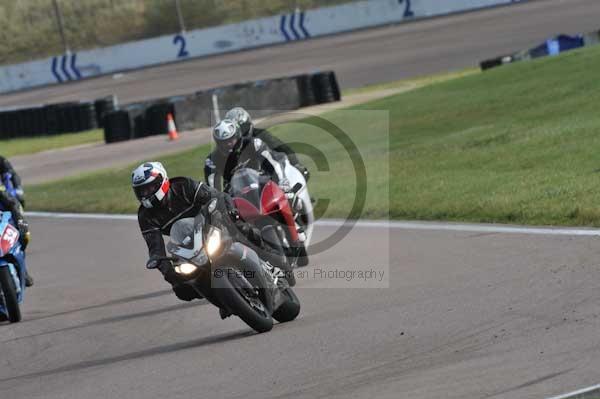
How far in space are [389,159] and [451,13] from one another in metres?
27.8

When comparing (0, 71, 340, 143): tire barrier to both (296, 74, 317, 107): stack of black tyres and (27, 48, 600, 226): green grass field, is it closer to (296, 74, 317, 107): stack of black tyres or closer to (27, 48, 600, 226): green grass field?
(296, 74, 317, 107): stack of black tyres

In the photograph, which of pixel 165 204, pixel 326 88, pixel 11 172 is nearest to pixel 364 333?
pixel 165 204

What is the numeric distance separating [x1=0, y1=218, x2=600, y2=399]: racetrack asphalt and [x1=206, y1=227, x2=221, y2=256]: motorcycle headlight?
2.47 feet

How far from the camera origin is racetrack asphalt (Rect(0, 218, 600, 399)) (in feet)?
23.2

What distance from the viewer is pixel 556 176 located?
1450 centimetres

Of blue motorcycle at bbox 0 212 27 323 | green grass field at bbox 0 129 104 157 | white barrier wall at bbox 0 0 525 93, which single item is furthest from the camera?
white barrier wall at bbox 0 0 525 93

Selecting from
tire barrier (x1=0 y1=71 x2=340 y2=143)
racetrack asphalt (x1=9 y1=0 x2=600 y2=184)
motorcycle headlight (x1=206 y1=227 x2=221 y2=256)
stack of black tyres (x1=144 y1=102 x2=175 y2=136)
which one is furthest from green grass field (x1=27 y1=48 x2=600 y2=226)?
motorcycle headlight (x1=206 y1=227 x2=221 y2=256)

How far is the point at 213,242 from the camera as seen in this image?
8.79 m

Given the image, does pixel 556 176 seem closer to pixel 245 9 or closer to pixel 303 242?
pixel 303 242

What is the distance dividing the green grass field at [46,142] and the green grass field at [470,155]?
7.63m

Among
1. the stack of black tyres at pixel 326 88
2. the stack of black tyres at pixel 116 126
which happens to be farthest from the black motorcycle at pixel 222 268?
the stack of black tyres at pixel 116 126

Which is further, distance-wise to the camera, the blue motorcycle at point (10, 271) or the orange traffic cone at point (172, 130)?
the orange traffic cone at point (172, 130)

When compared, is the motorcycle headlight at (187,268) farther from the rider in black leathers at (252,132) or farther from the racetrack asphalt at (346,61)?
the racetrack asphalt at (346,61)

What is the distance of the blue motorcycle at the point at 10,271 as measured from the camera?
37.0ft
